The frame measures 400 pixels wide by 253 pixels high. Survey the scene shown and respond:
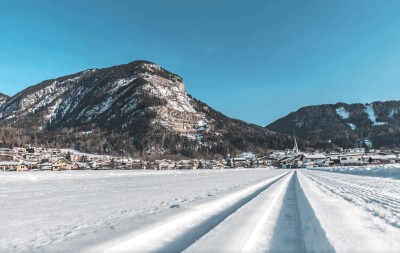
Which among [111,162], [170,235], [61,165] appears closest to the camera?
[170,235]

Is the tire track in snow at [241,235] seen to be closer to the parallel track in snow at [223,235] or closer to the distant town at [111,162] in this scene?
the parallel track in snow at [223,235]

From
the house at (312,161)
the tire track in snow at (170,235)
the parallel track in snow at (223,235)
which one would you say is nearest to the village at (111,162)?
the house at (312,161)

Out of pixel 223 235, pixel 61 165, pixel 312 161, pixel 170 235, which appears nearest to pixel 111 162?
pixel 61 165

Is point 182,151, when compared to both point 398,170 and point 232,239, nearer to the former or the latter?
point 398,170

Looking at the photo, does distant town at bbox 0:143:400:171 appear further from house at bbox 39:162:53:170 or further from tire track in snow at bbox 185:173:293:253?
tire track in snow at bbox 185:173:293:253

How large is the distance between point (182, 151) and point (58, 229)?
195 metres

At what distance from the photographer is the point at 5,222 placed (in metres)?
5.94

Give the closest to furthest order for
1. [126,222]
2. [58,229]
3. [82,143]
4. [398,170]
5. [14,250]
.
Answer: [14,250]
[58,229]
[126,222]
[398,170]
[82,143]

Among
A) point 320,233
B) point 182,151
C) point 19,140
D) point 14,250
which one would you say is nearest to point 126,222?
point 14,250

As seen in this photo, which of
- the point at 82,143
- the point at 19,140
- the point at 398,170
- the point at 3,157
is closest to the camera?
the point at 398,170

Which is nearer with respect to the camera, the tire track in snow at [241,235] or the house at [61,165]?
the tire track in snow at [241,235]

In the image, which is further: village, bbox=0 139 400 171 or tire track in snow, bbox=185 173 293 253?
village, bbox=0 139 400 171

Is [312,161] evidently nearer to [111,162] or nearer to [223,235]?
[111,162]

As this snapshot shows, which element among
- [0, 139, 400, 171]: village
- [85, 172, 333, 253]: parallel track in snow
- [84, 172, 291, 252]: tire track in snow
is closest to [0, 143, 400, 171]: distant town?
[0, 139, 400, 171]: village
